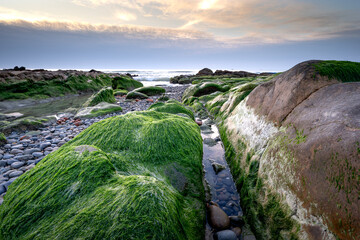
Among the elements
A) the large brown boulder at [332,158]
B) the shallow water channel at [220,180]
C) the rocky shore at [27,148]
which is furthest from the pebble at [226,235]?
the rocky shore at [27,148]

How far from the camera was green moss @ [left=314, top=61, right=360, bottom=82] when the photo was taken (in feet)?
7.97

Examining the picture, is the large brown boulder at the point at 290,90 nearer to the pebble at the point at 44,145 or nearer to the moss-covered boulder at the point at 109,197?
the moss-covered boulder at the point at 109,197

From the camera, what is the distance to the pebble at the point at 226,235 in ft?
6.93

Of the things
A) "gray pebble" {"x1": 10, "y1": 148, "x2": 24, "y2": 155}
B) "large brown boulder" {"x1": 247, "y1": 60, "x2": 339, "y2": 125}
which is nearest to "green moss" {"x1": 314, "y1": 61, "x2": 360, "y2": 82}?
"large brown boulder" {"x1": 247, "y1": 60, "x2": 339, "y2": 125}

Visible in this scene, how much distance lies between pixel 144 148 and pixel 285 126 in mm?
2263

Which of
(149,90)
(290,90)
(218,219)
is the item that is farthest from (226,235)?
(149,90)

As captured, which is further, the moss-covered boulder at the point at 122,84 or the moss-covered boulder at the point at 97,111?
the moss-covered boulder at the point at 122,84

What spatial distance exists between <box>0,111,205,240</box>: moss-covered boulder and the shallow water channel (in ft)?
1.65

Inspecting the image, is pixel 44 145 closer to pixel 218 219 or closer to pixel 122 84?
pixel 218 219

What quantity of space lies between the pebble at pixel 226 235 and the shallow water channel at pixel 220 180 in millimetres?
119

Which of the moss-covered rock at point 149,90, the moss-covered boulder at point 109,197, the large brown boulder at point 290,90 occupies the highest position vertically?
the large brown boulder at point 290,90

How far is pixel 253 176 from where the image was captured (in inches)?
101

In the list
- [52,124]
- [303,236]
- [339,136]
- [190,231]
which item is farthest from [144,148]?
[52,124]

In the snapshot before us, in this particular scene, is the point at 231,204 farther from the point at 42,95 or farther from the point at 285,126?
the point at 42,95
